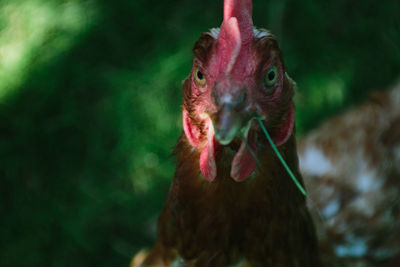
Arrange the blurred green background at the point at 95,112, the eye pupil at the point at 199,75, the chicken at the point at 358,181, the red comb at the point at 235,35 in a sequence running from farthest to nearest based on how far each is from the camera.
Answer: the blurred green background at the point at 95,112 → the chicken at the point at 358,181 → the eye pupil at the point at 199,75 → the red comb at the point at 235,35

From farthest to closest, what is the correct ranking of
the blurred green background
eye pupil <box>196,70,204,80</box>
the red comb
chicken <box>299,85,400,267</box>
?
the blurred green background < chicken <box>299,85,400,267</box> < eye pupil <box>196,70,204,80</box> < the red comb

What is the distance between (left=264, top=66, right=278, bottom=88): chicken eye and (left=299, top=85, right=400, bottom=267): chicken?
83 cm

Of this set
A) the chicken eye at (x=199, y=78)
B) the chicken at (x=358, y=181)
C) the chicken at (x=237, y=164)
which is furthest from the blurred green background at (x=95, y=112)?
the chicken eye at (x=199, y=78)

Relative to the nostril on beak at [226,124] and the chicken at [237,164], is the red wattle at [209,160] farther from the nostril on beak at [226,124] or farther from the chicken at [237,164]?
the nostril on beak at [226,124]

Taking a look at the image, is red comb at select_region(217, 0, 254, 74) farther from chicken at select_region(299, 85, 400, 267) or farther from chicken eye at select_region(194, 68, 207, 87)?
chicken at select_region(299, 85, 400, 267)

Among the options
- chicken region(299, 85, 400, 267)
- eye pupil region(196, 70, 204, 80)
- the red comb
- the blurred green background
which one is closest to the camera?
the red comb

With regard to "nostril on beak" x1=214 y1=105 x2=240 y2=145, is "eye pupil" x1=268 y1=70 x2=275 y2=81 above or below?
above

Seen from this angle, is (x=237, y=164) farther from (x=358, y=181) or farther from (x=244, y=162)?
(x=358, y=181)

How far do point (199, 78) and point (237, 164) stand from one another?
0.90 feet

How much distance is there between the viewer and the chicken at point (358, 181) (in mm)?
2158

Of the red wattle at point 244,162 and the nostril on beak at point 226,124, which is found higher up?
the nostril on beak at point 226,124

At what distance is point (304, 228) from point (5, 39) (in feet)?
6.78

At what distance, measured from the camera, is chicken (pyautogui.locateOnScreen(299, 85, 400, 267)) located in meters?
2.16

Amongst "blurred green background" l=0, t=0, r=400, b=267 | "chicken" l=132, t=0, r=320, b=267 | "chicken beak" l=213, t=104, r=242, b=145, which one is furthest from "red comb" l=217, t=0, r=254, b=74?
"blurred green background" l=0, t=0, r=400, b=267
